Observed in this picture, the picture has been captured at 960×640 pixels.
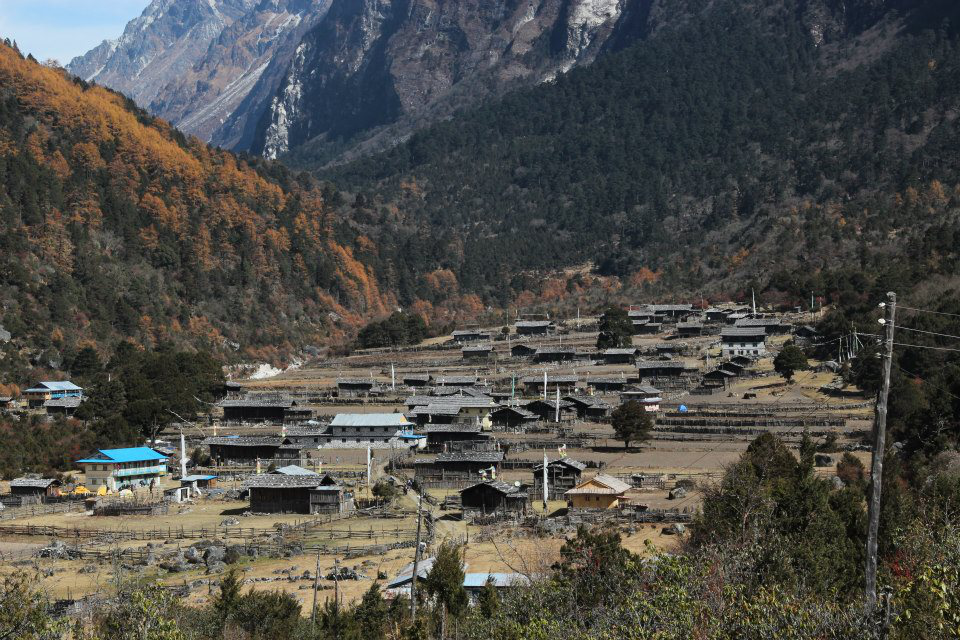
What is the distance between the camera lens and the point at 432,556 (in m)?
42.4

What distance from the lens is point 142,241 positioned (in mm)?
139250

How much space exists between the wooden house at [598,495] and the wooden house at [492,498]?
2272 millimetres

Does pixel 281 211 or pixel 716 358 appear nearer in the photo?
pixel 716 358

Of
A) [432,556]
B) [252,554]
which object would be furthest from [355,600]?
[252,554]

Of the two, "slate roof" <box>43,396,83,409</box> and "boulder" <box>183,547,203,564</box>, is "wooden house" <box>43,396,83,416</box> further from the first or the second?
"boulder" <box>183,547,203,564</box>

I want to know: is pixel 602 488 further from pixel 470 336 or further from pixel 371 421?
pixel 470 336

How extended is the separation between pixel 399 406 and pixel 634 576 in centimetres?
6135

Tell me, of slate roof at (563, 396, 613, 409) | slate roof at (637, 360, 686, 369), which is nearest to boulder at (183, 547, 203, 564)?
slate roof at (563, 396, 613, 409)

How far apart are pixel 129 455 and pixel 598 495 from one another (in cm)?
2645

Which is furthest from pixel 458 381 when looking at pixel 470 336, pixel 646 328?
pixel 646 328

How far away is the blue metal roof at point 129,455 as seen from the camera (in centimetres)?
6312

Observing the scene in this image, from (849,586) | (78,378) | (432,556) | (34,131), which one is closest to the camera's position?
(849,586)

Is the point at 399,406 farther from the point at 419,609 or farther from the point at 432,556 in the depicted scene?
the point at 419,609

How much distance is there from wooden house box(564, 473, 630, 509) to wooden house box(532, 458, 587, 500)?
3229 millimetres
